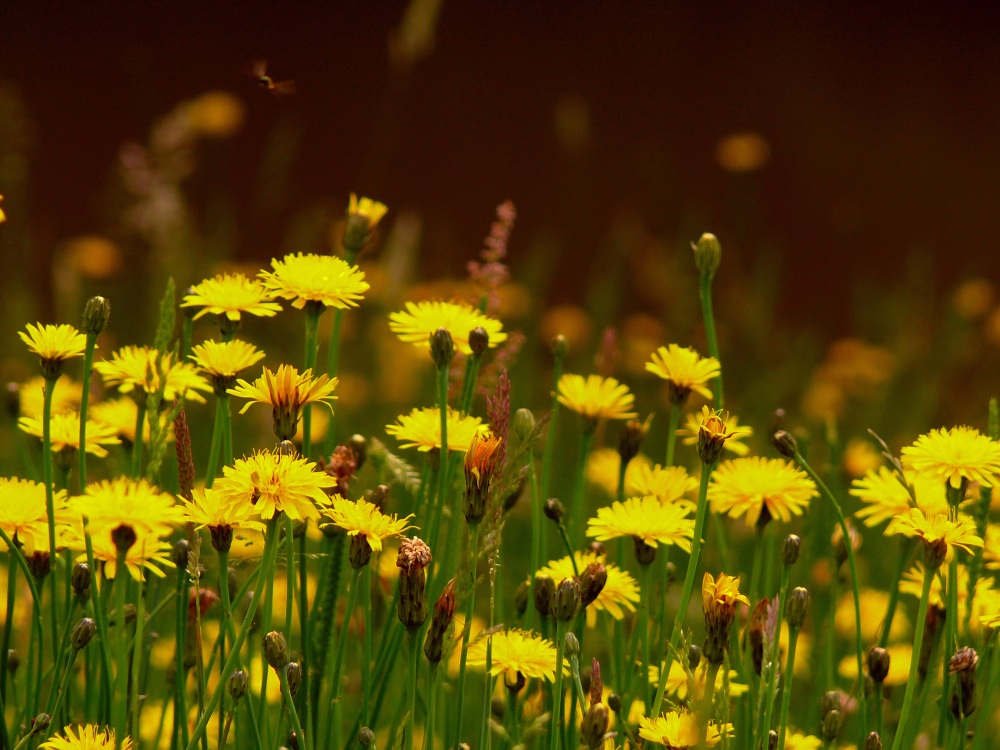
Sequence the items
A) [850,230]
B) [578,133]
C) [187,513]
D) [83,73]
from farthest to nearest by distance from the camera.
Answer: [850,230] → [83,73] → [578,133] → [187,513]

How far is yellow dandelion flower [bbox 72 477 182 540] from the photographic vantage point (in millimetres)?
962

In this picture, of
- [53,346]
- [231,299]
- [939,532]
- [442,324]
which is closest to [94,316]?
[53,346]

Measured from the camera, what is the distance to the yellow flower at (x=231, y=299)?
1.21m

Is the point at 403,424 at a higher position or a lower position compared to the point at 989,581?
higher

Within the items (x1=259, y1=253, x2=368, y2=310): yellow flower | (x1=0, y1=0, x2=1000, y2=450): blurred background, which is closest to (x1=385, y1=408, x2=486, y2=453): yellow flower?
(x1=259, y1=253, x2=368, y2=310): yellow flower

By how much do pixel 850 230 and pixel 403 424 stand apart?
3.56 meters

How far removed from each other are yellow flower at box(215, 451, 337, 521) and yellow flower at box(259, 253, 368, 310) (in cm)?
22

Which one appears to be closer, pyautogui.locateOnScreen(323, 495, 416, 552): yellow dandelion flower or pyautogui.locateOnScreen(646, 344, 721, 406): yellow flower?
pyautogui.locateOnScreen(323, 495, 416, 552): yellow dandelion flower

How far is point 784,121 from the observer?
181 inches

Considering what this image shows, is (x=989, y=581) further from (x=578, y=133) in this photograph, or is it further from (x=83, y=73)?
(x=83, y=73)

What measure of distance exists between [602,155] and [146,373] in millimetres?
3664

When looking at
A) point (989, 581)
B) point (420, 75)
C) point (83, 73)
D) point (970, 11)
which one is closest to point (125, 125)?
point (83, 73)

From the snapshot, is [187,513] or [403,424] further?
[403,424]

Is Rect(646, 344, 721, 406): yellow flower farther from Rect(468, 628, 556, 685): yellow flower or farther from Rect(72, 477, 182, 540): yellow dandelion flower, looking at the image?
Rect(72, 477, 182, 540): yellow dandelion flower
